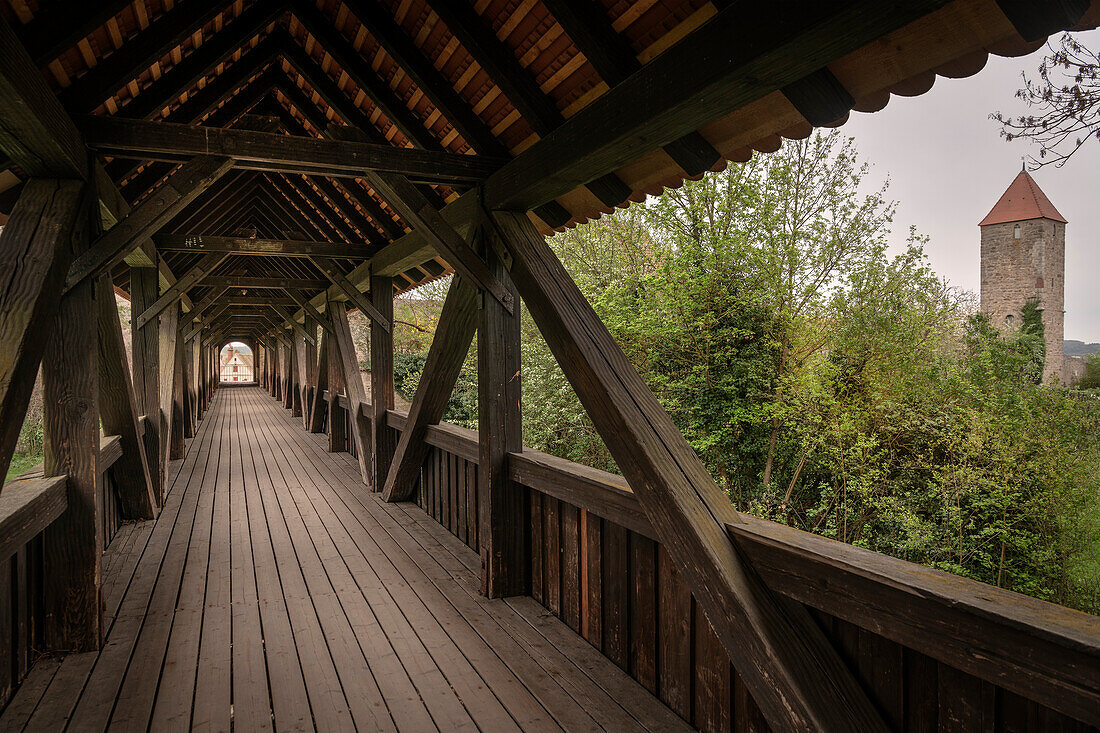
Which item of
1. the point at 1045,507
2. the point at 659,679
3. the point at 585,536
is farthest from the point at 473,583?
the point at 1045,507

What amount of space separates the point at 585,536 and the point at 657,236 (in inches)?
487

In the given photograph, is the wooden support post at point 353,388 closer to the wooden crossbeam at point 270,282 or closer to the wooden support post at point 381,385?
the wooden support post at point 381,385

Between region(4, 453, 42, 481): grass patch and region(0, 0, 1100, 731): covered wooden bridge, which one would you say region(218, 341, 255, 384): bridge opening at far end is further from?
region(0, 0, 1100, 731): covered wooden bridge

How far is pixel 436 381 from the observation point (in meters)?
4.29

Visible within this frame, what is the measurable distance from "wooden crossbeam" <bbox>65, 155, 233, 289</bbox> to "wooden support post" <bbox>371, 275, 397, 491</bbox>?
302cm

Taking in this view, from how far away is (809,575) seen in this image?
5.14 ft

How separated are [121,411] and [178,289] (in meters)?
Answer: 2.10

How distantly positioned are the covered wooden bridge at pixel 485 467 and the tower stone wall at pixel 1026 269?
32.0m

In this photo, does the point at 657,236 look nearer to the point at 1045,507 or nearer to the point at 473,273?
the point at 1045,507

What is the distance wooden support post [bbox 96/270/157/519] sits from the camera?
378 cm

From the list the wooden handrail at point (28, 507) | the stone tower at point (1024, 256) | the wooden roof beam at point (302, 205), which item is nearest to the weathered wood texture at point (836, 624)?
the wooden handrail at point (28, 507)

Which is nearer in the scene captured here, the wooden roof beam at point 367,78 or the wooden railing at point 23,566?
the wooden railing at point 23,566

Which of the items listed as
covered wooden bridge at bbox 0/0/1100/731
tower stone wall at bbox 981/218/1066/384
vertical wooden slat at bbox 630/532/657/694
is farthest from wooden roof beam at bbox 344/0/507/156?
tower stone wall at bbox 981/218/1066/384

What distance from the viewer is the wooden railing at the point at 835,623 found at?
1.11 metres
